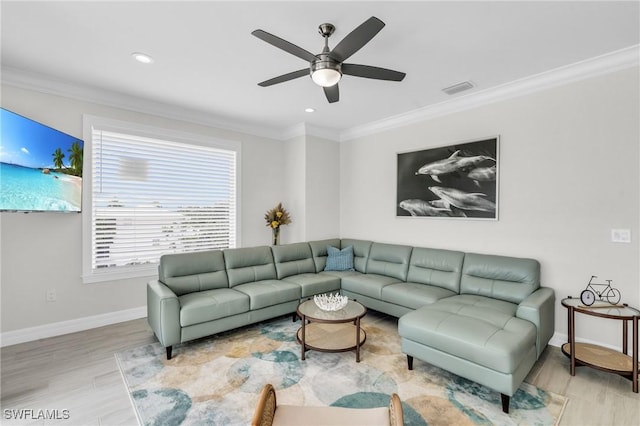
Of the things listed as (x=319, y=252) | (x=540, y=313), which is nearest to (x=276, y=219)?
(x=319, y=252)

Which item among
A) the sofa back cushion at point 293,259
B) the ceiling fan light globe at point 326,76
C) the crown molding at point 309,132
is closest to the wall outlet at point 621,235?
the ceiling fan light globe at point 326,76

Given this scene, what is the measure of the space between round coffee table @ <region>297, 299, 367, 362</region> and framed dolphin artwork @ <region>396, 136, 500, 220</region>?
6.15 feet

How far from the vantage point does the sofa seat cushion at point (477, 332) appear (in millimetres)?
2111

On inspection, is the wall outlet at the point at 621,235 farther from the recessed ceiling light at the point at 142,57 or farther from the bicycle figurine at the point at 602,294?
the recessed ceiling light at the point at 142,57

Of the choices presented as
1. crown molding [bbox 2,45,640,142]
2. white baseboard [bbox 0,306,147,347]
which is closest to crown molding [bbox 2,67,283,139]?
crown molding [bbox 2,45,640,142]

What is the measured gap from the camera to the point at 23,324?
316cm

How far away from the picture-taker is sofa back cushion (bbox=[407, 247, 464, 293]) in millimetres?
3547

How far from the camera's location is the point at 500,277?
10.6 feet

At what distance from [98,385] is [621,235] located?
4672mm

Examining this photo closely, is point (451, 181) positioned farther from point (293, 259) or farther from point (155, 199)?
point (155, 199)

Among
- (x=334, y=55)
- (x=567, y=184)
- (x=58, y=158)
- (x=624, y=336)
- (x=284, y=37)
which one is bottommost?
(x=624, y=336)

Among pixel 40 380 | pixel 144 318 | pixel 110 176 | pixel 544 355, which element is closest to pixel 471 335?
pixel 544 355

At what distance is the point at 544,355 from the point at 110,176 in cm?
511

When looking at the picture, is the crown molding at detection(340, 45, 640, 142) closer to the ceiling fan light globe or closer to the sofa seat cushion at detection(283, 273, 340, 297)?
the ceiling fan light globe
